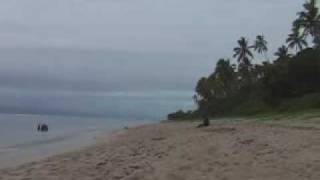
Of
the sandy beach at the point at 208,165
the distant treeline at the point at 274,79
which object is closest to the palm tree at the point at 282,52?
the distant treeline at the point at 274,79

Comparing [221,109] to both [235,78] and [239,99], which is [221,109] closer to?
[239,99]

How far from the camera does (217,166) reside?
16.0 m

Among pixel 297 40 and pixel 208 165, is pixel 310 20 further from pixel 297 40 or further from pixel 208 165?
pixel 208 165

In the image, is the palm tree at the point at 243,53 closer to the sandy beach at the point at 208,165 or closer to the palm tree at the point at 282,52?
the palm tree at the point at 282,52

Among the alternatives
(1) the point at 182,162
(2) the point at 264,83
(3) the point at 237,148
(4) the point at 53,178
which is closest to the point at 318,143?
(3) the point at 237,148

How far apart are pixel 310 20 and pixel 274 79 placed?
10497mm

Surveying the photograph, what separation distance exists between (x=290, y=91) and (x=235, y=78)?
121ft

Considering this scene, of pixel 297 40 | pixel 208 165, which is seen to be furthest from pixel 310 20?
pixel 208 165

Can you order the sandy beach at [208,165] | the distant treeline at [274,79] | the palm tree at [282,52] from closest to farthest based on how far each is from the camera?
1. the sandy beach at [208,165]
2. the distant treeline at [274,79]
3. the palm tree at [282,52]

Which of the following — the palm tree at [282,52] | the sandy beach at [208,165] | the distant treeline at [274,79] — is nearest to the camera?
the sandy beach at [208,165]

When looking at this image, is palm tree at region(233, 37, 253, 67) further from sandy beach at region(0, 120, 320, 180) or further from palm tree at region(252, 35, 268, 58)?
sandy beach at region(0, 120, 320, 180)

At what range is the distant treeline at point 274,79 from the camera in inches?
2697

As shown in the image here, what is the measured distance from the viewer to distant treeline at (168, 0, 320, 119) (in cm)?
6850

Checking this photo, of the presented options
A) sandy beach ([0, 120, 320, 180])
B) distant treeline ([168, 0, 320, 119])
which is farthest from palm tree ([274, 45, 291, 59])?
sandy beach ([0, 120, 320, 180])
